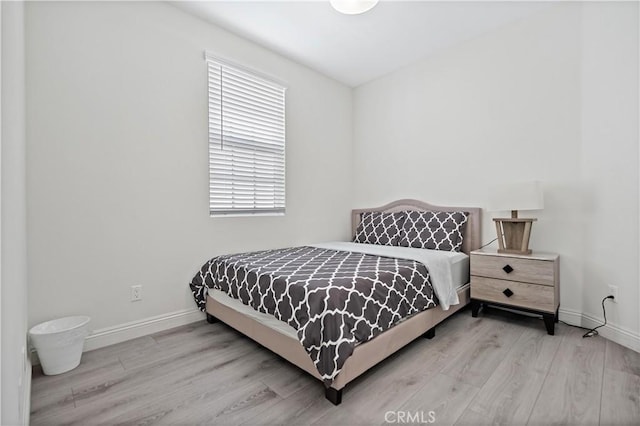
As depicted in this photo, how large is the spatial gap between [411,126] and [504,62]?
3.44 ft

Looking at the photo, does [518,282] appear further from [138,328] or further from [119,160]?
[119,160]

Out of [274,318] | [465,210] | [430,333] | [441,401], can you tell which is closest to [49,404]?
[274,318]

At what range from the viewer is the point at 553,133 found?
2.53 m

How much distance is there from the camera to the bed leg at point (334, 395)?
1449 millimetres

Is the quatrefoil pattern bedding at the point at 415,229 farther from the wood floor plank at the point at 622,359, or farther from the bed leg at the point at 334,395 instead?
the bed leg at the point at 334,395

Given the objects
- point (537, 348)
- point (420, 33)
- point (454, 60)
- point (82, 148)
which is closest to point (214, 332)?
point (82, 148)

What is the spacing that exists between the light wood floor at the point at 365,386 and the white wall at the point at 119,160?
0.51m

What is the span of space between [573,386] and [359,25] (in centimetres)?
306

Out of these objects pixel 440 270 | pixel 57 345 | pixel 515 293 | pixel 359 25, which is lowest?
pixel 57 345

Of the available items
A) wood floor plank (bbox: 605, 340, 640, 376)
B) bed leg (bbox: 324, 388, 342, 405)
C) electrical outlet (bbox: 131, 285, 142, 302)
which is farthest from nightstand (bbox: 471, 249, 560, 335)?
electrical outlet (bbox: 131, 285, 142, 302)

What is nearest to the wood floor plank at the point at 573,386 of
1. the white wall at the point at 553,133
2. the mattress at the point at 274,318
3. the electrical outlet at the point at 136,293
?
the white wall at the point at 553,133

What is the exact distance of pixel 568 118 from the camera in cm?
245

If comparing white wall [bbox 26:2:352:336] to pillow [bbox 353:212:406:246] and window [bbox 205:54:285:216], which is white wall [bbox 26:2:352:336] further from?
pillow [bbox 353:212:406:246]

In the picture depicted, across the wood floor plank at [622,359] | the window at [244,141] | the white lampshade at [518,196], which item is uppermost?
the window at [244,141]
